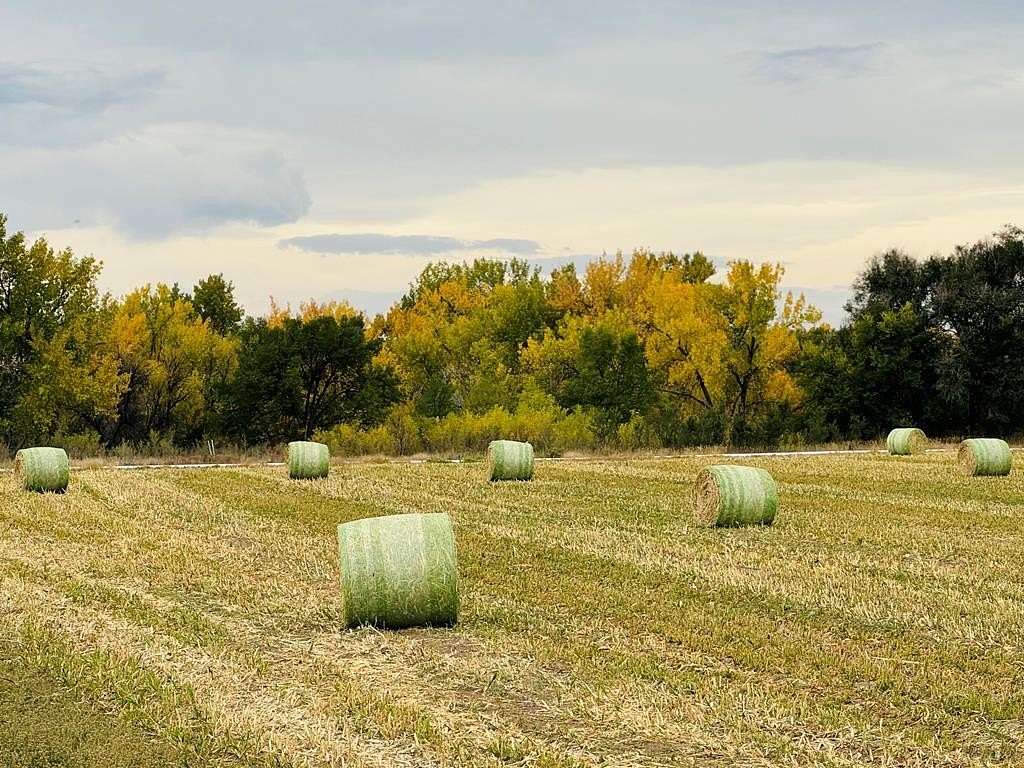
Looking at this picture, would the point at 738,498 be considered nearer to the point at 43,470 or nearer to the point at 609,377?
the point at 43,470

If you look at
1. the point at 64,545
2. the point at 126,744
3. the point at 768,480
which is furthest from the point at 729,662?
the point at 64,545

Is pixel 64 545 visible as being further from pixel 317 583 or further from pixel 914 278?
pixel 914 278

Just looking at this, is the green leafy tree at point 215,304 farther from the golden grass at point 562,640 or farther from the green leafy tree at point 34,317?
the golden grass at point 562,640

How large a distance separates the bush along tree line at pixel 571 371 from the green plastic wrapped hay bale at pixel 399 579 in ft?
111

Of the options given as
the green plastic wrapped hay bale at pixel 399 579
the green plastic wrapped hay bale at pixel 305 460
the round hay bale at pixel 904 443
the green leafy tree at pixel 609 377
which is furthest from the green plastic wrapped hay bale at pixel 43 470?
the green leafy tree at pixel 609 377

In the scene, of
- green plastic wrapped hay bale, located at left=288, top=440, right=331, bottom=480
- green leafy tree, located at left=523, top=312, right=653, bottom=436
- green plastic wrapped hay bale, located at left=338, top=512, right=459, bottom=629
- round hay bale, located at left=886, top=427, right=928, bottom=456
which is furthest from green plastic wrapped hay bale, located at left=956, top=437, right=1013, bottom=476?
green leafy tree, located at left=523, top=312, right=653, bottom=436

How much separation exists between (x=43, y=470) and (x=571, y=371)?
4865 centimetres

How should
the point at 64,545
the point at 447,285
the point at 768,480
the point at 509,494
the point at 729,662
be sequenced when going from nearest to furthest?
the point at 729,662 < the point at 64,545 < the point at 768,480 < the point at 509,494 < the point at 447,285

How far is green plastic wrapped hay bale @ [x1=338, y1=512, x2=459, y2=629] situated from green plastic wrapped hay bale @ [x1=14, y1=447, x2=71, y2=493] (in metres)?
16.6

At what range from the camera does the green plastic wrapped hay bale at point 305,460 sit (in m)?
31.2

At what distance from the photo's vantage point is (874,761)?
859 cm

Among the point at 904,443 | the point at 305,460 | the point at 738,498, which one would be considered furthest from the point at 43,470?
the point at 904,443

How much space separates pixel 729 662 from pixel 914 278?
54030 millimetres

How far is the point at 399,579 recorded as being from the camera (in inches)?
496
